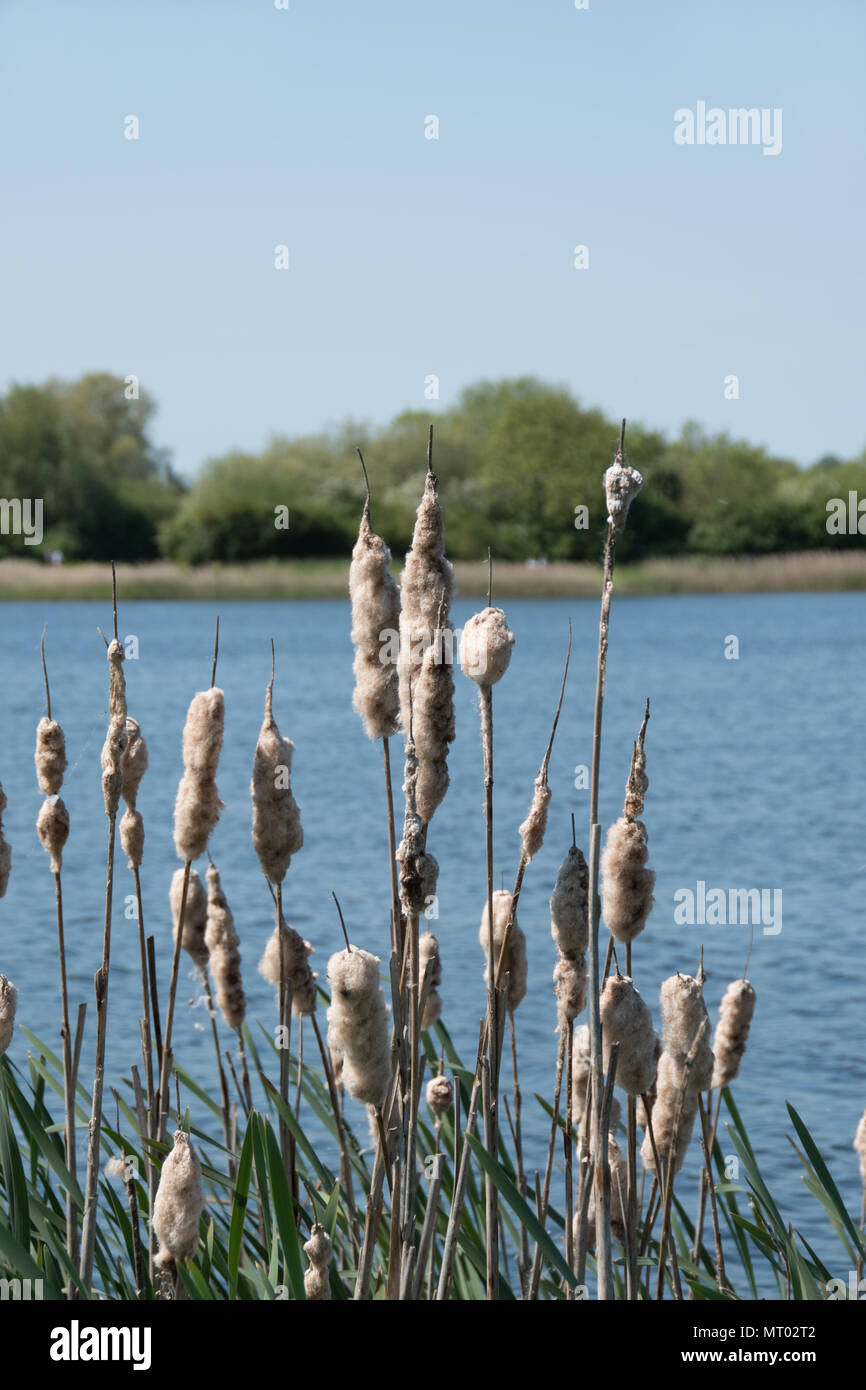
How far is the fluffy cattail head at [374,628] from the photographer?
72.2 inches

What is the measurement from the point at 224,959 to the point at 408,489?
4672 cm

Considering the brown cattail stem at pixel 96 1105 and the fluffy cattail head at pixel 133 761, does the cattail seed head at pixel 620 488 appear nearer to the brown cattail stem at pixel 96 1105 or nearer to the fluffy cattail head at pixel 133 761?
the brown cattail stem at pixel 96 1105

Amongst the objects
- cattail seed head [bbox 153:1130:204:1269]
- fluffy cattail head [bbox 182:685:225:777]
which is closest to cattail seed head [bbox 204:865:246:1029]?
fluffy cattail head [bbox 182:685:225:777]

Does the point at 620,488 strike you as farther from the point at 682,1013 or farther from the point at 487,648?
the point at 682,1013

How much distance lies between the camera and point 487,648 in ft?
5.46

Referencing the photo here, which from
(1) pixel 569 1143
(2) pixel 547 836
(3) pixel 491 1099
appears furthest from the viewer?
(2) pixel 547 836

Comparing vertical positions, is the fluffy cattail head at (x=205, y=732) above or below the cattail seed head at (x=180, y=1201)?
above

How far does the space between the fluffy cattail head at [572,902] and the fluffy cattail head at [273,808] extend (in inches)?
14.6

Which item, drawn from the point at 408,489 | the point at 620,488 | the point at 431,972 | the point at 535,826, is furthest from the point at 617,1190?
the point at 408,489

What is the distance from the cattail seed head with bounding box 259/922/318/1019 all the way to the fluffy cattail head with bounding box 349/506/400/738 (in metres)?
0.71

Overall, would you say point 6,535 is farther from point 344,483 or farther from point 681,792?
point 681,792

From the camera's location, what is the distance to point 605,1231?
162 cm

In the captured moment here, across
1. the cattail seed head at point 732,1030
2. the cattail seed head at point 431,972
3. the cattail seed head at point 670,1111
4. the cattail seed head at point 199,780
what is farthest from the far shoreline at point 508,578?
the cattail seed head at point 199,780

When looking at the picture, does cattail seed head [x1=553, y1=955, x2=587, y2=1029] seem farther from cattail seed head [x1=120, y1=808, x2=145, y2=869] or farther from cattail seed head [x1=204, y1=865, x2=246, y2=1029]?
cattail seed head [x1=204, y1=865, x2=246, y2=1029]
